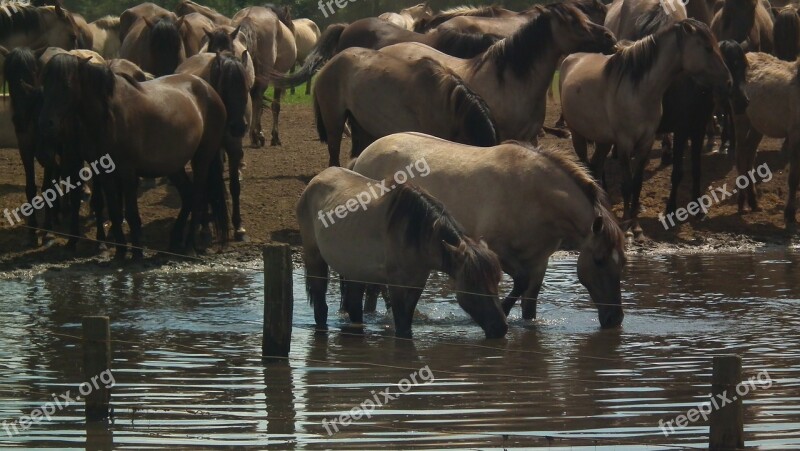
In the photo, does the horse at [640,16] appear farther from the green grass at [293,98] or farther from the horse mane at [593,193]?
the green grass at [293,98]

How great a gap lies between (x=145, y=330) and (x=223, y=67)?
502cm

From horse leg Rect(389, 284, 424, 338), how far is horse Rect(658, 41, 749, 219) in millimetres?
6482

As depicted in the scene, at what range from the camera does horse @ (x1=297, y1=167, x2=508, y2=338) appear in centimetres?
1045

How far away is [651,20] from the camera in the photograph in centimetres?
1805

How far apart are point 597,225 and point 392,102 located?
16.2 feet

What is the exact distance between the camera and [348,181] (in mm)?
11242

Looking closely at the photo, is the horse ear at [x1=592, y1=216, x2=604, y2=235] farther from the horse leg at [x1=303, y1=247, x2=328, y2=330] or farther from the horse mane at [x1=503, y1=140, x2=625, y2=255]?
the horse leg at [x1=303, y1=247, x2=328, y2=330]

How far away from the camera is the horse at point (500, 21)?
18.4 metres

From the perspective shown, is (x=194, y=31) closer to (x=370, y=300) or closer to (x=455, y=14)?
(x=455, y=14)

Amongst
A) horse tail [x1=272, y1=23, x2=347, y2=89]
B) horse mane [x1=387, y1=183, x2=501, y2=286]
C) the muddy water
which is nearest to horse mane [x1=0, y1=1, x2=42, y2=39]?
horse tail [x1=272, y1=23, x2=347, y2=89]

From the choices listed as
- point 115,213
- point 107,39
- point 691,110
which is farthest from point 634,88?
point 107,39

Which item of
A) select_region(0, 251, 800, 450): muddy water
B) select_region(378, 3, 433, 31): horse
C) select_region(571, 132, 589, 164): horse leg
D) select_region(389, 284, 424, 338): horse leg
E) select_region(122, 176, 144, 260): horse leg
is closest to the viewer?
select_region(0, 251, 800, 450): muddy water

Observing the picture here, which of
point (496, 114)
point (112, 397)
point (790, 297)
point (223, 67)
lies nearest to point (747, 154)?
point (496, 114)

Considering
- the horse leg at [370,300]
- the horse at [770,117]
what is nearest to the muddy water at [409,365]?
the horse leg at [370,300]
